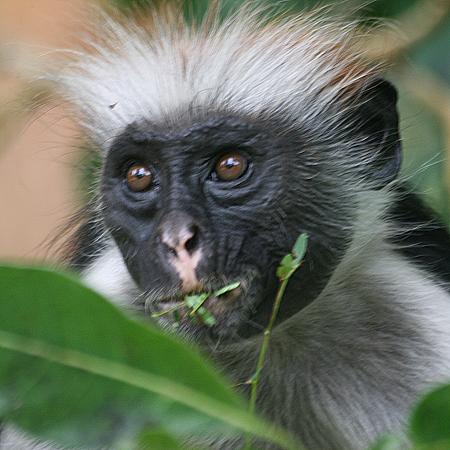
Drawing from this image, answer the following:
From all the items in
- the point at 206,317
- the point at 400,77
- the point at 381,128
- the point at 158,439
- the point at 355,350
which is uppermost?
the point at 400,77

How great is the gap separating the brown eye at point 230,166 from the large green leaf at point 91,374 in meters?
1.26

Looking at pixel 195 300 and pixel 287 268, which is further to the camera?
pixel 195 300

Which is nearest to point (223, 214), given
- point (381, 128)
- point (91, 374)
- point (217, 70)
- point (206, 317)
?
point (206, 317)

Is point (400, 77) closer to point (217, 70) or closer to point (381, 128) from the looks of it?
point (381, 128)

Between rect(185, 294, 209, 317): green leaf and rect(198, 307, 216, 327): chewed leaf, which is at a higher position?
rect(185, 294, 209, 317): green leaf

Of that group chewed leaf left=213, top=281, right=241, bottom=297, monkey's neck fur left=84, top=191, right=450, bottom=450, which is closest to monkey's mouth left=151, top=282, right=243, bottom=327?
chewed leaf left=213, top=281, right=241, bottom=297

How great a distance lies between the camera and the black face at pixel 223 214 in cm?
214

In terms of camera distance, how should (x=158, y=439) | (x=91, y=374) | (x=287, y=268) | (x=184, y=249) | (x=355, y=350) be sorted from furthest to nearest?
(x=355, y=350)
(x=184, y=249)
(x=287, y=268)
(x=91, y=374)
(x=158, y=439)

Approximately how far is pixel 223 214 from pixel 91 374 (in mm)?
1171

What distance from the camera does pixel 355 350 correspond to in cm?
253

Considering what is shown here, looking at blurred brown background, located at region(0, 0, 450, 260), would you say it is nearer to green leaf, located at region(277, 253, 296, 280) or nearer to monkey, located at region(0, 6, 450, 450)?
monkey, located at region(0, 6, 450, 450)

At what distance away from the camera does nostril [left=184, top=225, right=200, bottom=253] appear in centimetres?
209

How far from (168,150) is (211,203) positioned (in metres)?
0.20

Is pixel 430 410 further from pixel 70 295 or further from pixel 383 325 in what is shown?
pixel 383 325
